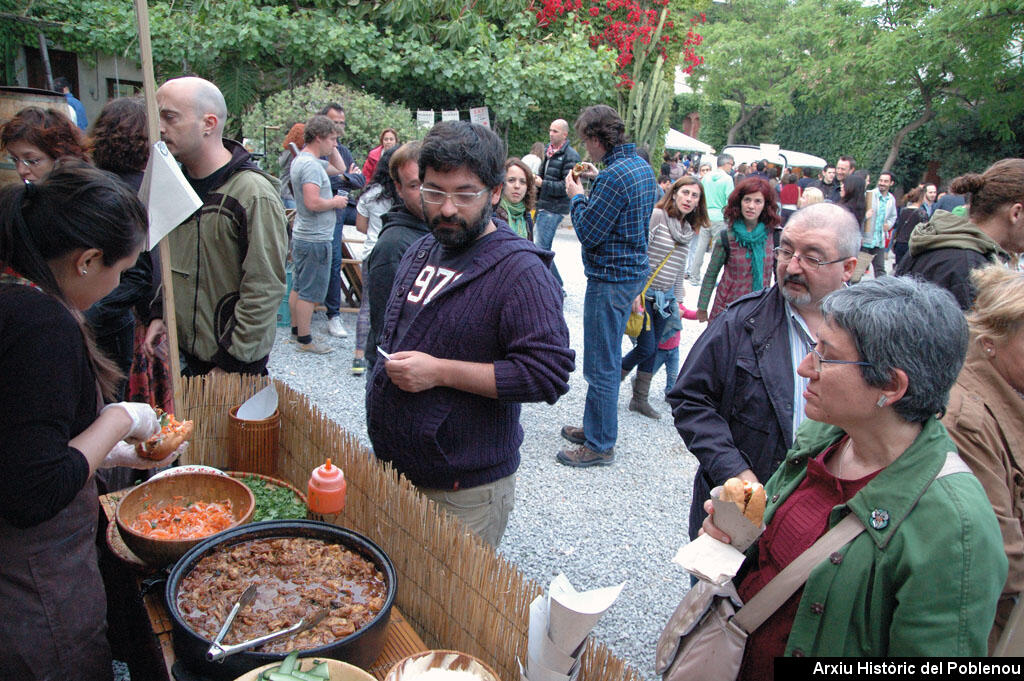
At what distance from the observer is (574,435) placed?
17.2 feet

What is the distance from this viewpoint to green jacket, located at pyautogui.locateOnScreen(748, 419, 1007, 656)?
1.37 meters

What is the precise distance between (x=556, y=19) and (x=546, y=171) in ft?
29.5

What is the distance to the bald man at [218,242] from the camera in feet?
9.63

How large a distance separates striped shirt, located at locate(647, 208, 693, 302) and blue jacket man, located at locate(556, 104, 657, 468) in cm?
91

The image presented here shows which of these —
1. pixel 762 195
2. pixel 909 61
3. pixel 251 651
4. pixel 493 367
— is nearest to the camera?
pixel 251 651

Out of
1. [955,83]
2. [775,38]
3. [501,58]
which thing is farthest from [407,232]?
[775,38]

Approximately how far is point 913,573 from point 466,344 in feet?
4.34

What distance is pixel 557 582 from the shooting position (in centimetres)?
143

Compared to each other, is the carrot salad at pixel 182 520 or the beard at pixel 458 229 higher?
the beard at pixel 458 229

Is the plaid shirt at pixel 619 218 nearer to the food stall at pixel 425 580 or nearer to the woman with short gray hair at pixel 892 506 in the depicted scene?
the food stall at pixel 425 580

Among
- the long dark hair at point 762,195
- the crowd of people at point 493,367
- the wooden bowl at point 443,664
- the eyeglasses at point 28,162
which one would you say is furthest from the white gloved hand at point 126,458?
the long dark hair at point 762,195

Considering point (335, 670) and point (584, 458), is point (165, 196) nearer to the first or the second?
point (335, 670)

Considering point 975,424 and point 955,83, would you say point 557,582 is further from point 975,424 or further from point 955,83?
point 955,83

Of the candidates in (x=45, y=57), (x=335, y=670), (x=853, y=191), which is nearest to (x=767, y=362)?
(x=335, y=670)
